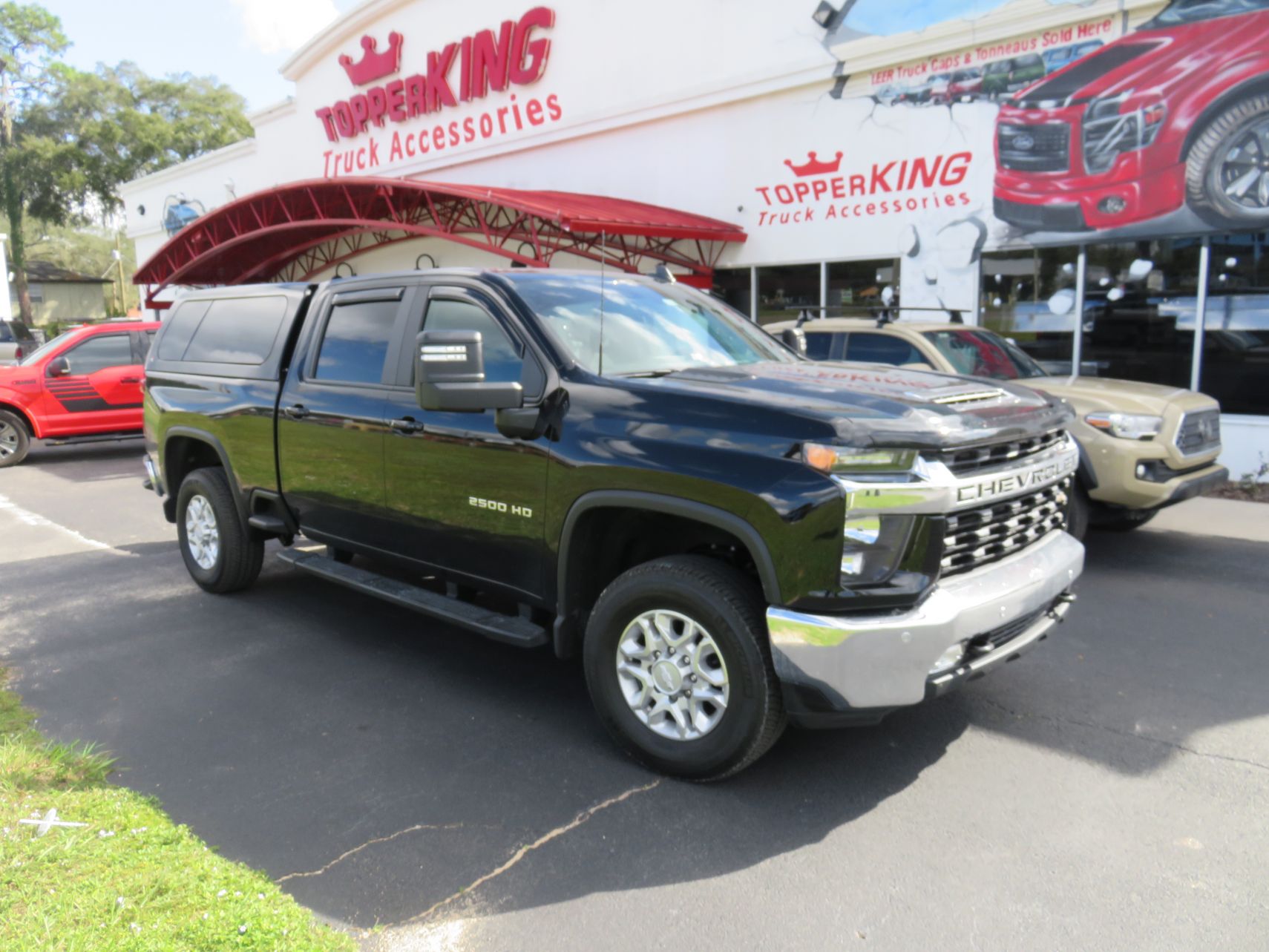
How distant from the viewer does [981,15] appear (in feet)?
36.8

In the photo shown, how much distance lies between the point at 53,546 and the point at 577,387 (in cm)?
643

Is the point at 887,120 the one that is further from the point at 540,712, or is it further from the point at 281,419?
the point at 540,712

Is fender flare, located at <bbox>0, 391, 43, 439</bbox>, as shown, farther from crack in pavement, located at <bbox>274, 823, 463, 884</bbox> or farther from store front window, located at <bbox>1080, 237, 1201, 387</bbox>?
store front window, located at <bbox>1080, 237, 1201, 387</bbox>

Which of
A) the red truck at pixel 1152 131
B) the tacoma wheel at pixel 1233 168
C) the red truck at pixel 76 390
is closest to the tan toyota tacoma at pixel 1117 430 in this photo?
the tacoma wheel at pixel 1233 168

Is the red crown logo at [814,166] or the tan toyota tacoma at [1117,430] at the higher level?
the red crown logo at [814,166]

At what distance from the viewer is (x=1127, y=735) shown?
4.07 meters

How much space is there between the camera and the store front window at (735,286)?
48.3 feet

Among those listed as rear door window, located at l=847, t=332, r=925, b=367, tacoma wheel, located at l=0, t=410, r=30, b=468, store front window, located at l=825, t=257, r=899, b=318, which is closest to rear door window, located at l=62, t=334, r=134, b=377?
tacoma wheel, located at l=0, t=410, r=30, b=468

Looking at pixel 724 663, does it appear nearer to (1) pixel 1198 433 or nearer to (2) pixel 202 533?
(2) pixel 202 533

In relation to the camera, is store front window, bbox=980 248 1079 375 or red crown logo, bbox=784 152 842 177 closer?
store front window, bbox=980 248 1079 375

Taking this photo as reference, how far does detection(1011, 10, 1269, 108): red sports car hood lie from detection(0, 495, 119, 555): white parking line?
10850 mm

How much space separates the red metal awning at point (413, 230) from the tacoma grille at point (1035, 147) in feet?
13.5

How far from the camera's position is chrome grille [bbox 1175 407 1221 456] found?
21.4 ft

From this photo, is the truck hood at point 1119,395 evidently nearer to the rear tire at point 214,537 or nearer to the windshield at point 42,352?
the rear tire at point 214,537
